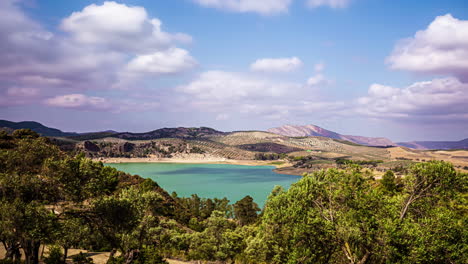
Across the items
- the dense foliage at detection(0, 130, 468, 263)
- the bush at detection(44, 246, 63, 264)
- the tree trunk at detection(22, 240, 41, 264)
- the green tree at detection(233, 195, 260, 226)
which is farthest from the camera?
the green tree at detection(233, 195, 260, 226)

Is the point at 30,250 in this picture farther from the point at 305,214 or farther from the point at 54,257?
the point at 305,214

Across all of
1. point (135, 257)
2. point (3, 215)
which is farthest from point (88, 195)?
point (135, 257)

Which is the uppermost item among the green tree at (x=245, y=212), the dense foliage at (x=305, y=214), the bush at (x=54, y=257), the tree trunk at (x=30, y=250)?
the dense foliage at (x=305, y=214)

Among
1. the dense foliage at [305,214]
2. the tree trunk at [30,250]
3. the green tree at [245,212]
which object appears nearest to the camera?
the dense foliage at [305,214]

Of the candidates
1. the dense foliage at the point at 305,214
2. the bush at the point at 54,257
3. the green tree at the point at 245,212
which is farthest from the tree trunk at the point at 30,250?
the green tree at the point at 245,212

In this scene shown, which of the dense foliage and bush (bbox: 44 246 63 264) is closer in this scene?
the dense foliage

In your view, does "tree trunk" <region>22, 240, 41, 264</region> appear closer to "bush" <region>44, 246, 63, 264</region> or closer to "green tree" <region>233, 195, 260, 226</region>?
"bush" <region>44, 246, 63, 264</region>

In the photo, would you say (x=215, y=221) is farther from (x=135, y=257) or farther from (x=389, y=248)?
(x=389, y=248)

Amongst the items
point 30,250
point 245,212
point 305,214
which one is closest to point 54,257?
point 30,250

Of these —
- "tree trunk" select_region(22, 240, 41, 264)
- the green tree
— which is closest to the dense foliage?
"tree trunk" select_region(22, 240, 41, 264)

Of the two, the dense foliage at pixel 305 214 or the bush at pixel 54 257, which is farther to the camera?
the bush at pixel 54 257

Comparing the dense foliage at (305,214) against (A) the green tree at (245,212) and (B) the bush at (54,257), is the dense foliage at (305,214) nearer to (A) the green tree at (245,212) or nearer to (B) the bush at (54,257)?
(B) the bush at (54,257)

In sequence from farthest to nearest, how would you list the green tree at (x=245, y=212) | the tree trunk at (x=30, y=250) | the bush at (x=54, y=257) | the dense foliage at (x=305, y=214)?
1. the green tree at (x=245, y=212)
2. the bush at (x=54, y=257)
3. the tree trunk at (x=30, y=250)
4. the dense foliage at (x=305, y=214)

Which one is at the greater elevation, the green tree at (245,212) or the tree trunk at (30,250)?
the tree trunk at (30,250)
